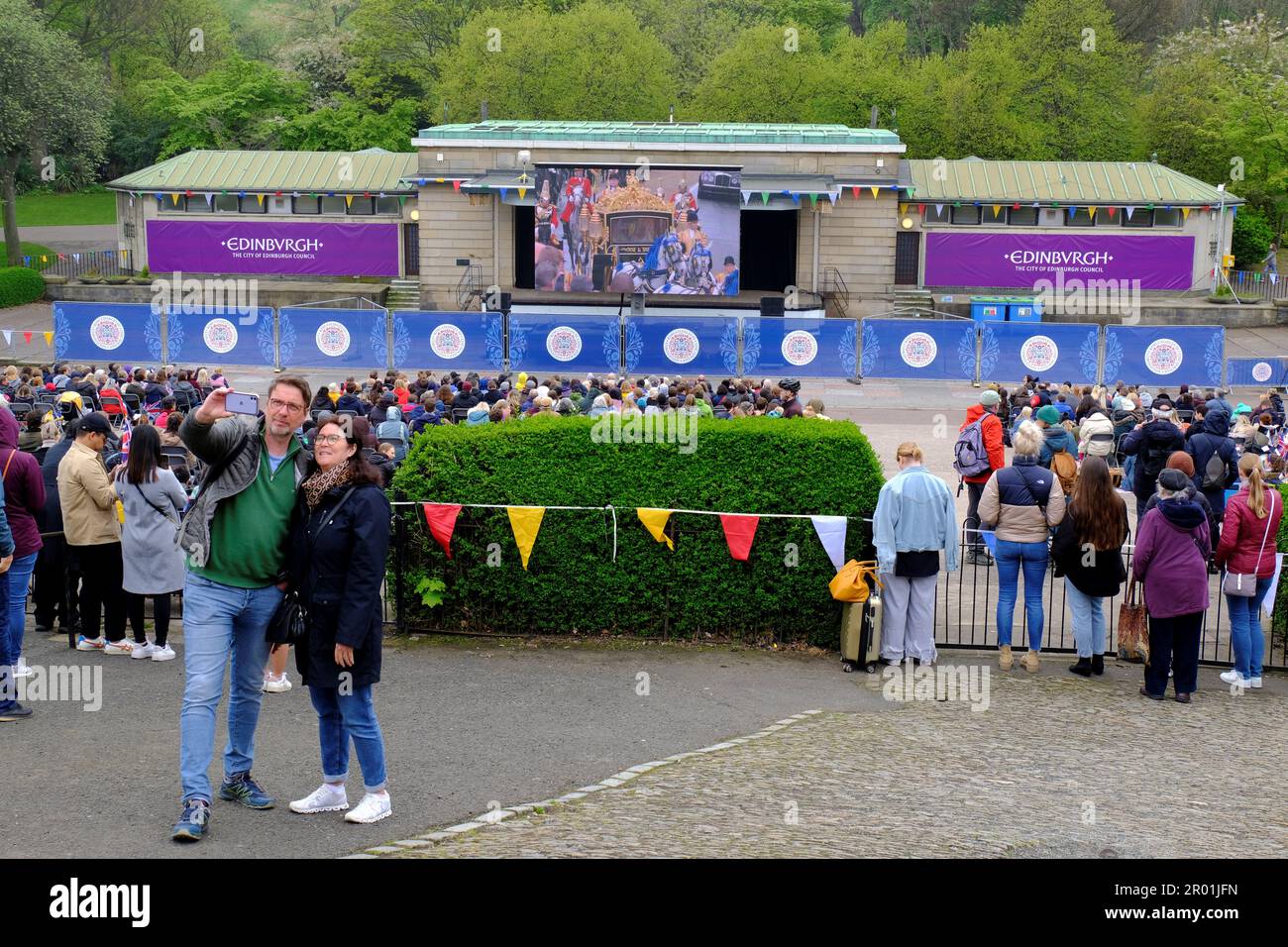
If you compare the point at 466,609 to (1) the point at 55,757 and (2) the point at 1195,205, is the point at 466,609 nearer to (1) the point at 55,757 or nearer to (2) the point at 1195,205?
(1) the point at 55,757

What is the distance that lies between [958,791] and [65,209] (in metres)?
67.7

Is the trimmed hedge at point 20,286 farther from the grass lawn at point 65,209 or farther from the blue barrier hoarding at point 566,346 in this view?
the grass lawn at point 65,209

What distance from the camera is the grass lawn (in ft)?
213

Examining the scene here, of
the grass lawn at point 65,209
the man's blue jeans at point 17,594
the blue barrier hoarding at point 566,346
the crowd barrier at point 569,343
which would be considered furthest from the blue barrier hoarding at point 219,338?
the grass lawn at point 65,209

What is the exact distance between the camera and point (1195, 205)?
139ft

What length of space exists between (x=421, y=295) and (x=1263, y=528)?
112 ft

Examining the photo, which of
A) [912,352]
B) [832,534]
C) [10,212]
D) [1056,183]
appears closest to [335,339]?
[912,352]

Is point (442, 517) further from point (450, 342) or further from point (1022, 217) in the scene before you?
point (1022, 217)

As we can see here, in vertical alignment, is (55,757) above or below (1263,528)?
below

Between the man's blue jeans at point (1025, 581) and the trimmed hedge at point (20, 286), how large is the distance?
38901 millimetres

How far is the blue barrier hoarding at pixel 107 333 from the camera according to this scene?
3027 centimetres

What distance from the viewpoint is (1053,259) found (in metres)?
43.2
